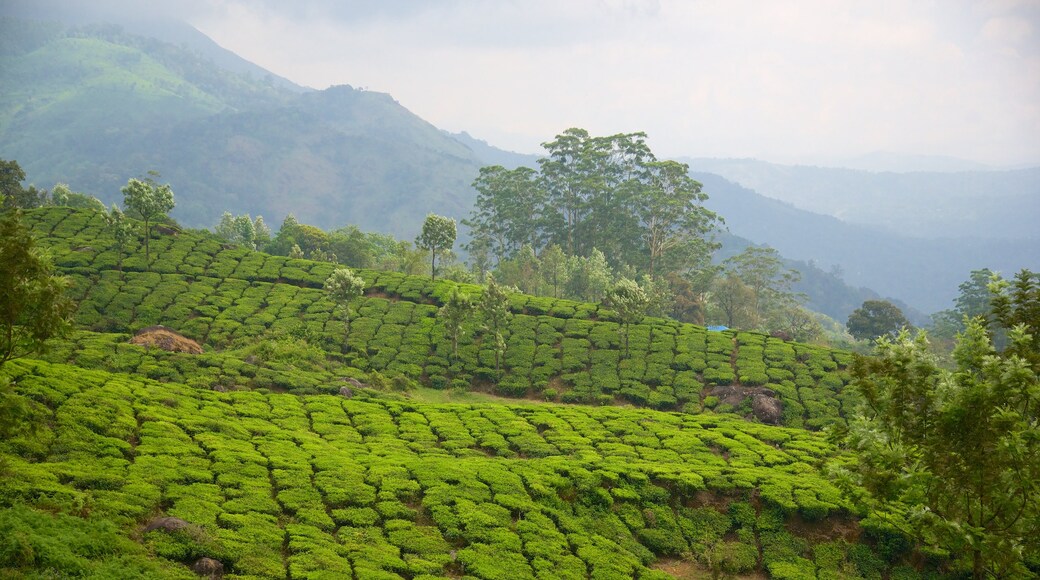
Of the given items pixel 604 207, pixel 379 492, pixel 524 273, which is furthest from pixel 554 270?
pixel 379 492

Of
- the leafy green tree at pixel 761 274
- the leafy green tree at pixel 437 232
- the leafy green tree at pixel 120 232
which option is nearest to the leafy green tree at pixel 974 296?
the leafy green tree at pixel 761 274

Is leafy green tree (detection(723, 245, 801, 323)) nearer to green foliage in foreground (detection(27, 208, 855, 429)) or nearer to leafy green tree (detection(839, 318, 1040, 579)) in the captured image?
green foliage in foreground (detection(27, 208, 855, 429))

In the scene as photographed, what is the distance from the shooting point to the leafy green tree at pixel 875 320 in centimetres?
8719

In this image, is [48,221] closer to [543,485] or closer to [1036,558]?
[543,485]

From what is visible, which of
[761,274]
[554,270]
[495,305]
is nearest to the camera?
[495,305]

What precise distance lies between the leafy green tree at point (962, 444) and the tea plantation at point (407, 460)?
293cm

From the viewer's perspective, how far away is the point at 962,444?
57.0 feet

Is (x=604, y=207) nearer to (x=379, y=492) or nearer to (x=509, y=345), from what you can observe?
(x=509, y=345)

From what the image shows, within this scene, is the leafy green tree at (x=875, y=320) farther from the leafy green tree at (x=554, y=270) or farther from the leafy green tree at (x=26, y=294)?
the leafy green tree at (x=26, y=294)

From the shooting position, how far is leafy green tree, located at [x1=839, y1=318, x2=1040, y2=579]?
16.2 m

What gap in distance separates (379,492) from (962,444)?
60.7 ft

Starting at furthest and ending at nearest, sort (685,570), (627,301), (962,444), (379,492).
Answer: (627,301), (379,492), (685,570), (962,444)

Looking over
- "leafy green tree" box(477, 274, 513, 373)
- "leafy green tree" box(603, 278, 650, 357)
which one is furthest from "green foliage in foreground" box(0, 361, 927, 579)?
"leafy green tree" box(603, 278, 650, 357)

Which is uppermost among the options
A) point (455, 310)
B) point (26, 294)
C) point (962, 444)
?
point (26, 294)
